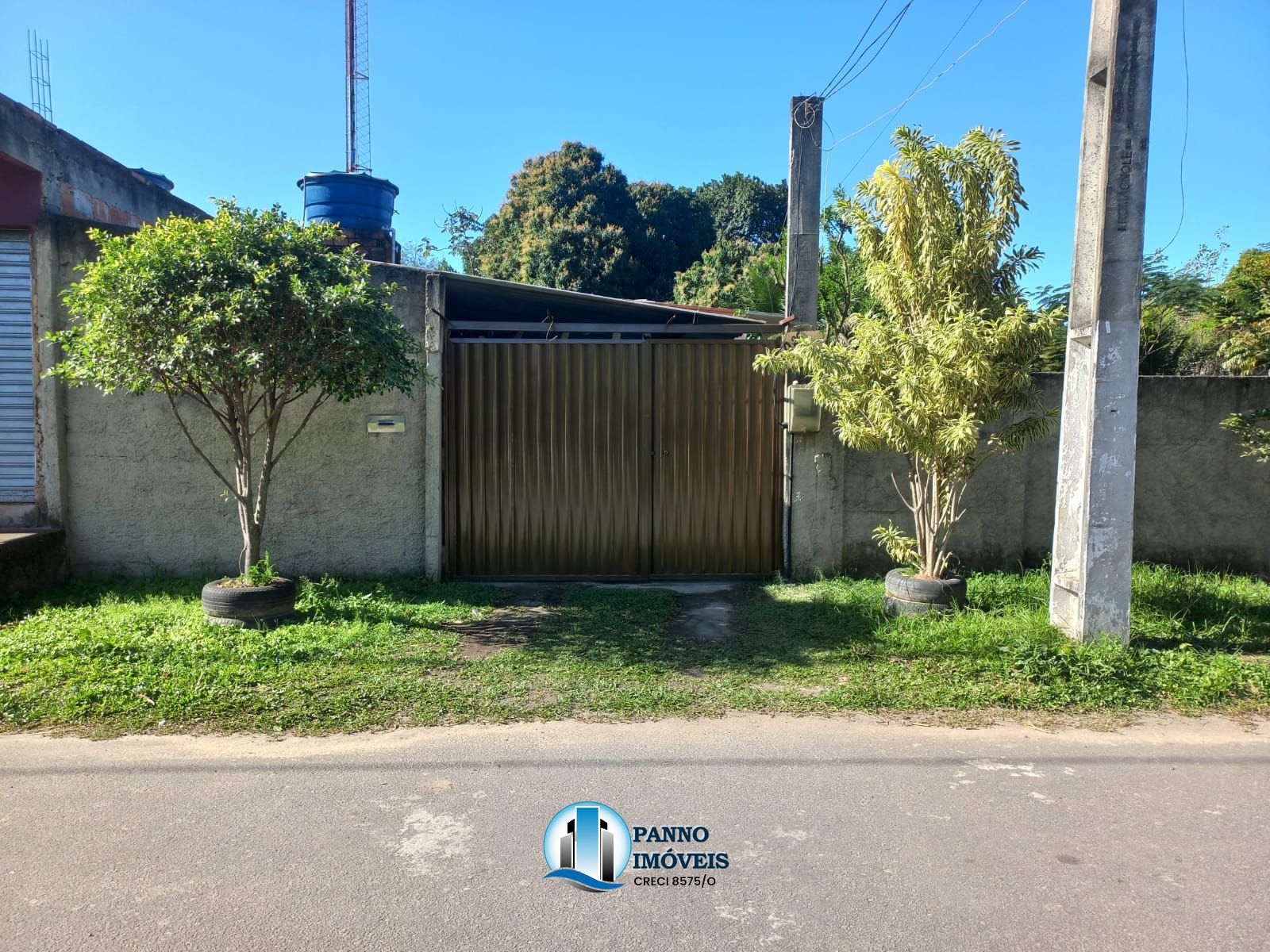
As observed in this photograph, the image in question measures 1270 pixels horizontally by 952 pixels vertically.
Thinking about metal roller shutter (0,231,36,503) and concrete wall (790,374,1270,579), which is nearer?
metal roller shutter (0,231,36,503)

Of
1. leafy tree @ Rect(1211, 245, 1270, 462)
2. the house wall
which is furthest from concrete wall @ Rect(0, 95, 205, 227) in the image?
leafy tree @ Rect(1211, 245, 1270, 462)

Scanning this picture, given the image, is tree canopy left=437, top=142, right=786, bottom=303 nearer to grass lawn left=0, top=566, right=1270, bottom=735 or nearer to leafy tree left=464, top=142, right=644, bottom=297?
leafy tree left=464, top=142, right=644, bottom=297

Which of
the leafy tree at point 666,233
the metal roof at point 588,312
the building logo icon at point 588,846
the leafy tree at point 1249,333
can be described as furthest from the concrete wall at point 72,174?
the leafy tree at point 666,233

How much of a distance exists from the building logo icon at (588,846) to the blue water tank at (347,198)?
43.2 feet

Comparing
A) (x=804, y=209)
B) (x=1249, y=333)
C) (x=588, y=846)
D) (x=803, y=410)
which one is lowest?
(x=588, y=846)

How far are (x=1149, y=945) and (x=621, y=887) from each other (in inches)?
67.4

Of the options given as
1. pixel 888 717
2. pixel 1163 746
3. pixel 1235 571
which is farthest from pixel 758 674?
pixel 1235 571

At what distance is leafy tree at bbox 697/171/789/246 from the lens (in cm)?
2977

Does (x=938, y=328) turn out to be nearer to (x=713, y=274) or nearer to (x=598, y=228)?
(x=713, y=274)

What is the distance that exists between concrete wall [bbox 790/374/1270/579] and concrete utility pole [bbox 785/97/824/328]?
1.18 m

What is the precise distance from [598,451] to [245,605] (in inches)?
130

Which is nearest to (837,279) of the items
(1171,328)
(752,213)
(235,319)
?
(1171,328)

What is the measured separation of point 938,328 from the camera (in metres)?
5.89

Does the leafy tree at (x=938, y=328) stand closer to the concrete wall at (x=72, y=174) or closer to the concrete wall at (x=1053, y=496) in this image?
the concrete wall at (x=1053, y=496)
